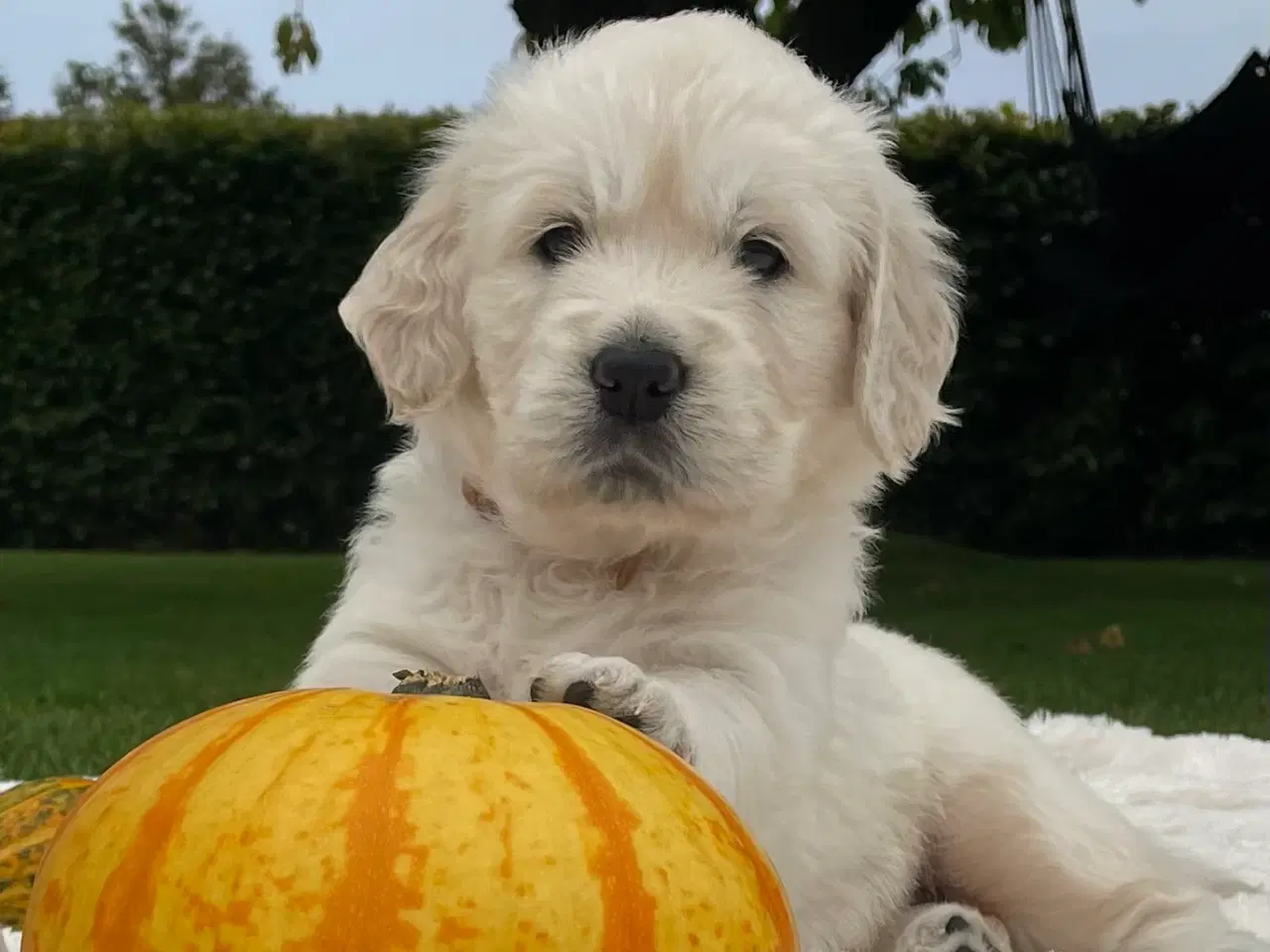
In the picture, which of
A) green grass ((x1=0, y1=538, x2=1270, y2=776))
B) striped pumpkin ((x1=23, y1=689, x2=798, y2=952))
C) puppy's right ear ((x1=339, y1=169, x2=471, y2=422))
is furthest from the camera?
green grass ((x1=0, y1=538, x2=1270, y2=776))

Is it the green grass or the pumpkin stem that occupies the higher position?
the pumpkin stem

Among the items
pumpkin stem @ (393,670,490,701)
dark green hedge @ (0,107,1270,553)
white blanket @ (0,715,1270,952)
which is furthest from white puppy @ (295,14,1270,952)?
dark green hedge @ (0,107,1270,553)

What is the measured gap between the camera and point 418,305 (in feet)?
9.04

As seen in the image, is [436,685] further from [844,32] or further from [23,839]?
[844,32]

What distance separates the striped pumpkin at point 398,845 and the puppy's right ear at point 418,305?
3.90 ft

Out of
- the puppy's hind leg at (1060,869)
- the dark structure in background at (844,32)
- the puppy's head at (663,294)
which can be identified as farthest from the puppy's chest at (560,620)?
the dark structure in background at (844,32)

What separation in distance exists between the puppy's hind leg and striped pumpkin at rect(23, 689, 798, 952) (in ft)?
4.59

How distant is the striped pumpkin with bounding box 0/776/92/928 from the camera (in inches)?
89.8

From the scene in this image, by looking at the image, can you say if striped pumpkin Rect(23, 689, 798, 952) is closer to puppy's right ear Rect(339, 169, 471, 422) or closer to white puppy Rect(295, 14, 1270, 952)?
white puppy Rect(295, 14, 1270, 952)

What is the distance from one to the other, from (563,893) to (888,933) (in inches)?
63.9

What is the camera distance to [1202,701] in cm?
674

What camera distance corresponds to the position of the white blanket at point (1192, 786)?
3.31 meters

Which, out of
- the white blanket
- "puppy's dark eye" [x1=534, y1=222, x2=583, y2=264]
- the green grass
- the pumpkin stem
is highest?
"puppy's dark eye" [x1=534, y1=222, x2=583, y2=264]

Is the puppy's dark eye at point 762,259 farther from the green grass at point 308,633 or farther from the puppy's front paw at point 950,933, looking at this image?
the green grass at point 308,633
